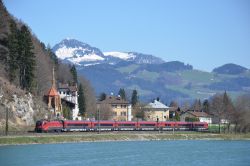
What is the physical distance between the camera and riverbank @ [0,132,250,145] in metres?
79.4

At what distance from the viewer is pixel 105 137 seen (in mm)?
93750

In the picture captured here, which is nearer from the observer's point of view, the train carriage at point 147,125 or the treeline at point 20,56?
the treeline at point 20,56

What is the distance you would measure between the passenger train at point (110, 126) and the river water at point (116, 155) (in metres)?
14.7

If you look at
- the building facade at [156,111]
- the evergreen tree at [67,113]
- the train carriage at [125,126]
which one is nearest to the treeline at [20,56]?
the train carriage at [125,126]

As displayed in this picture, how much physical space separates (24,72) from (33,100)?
5.09 metres

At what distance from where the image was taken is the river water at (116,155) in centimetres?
5916

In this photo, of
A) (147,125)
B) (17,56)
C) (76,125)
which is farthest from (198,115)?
(17,56)

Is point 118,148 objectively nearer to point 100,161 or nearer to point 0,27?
point 100,161

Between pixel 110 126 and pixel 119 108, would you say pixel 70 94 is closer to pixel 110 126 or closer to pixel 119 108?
pixel 119 108

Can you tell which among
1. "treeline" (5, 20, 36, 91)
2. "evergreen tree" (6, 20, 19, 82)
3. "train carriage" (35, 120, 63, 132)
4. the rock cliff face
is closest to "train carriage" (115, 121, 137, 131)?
"train carriage" (35, 120, 63, 132)

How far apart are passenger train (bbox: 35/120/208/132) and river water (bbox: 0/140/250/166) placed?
14738 millimetres

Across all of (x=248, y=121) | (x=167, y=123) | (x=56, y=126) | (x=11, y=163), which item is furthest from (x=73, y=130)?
(x=11, y=163)

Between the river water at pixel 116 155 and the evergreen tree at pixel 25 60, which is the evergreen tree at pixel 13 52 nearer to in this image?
the evergreen tree at pixel 25 60

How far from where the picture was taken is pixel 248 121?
120 meters
